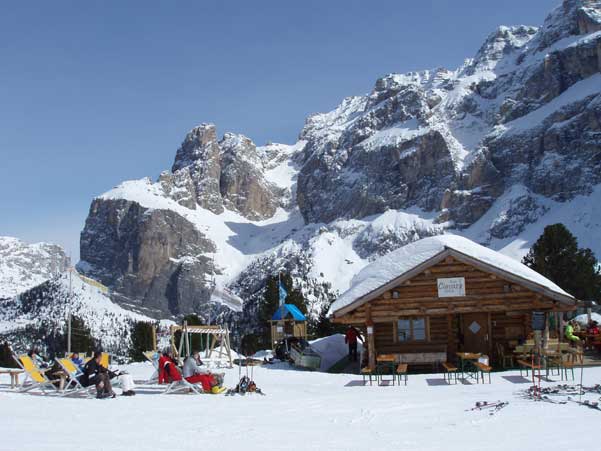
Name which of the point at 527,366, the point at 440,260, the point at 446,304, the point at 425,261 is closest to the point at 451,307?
the point at 446,304

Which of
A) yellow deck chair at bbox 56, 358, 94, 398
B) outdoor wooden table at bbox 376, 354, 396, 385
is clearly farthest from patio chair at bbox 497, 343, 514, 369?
yellow deck chair at bbox 56, 358, 94, 398

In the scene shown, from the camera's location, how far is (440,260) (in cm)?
2330

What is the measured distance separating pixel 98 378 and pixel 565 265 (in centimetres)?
4385

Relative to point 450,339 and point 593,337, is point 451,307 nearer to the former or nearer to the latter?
point 450,339

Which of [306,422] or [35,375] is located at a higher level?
[35,375]

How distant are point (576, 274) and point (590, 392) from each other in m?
39.8

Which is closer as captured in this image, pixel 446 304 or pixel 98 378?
pixel 98 378

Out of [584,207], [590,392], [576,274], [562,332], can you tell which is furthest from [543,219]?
[590,392]

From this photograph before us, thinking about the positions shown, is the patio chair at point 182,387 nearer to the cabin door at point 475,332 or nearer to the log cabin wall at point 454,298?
the log cabin wall at point 454,298

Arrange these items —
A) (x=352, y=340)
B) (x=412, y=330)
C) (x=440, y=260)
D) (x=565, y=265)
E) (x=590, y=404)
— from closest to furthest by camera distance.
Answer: (x=590, y=404) → (x=440, y=260) → (x=412, y=330) → (x=352, y=340) → (x=565, y=265)

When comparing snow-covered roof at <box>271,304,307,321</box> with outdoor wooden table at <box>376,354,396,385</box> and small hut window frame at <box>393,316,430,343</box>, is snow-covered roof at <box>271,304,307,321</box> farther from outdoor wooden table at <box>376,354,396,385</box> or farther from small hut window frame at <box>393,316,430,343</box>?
outdoor wooden table at <box>376,354,396,385</box>

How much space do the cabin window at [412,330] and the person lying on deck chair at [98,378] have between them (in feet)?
36.6

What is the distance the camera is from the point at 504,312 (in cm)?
2414

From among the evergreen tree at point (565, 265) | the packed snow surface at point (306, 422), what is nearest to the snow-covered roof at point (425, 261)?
the packed snow surface at point (306, 422)
